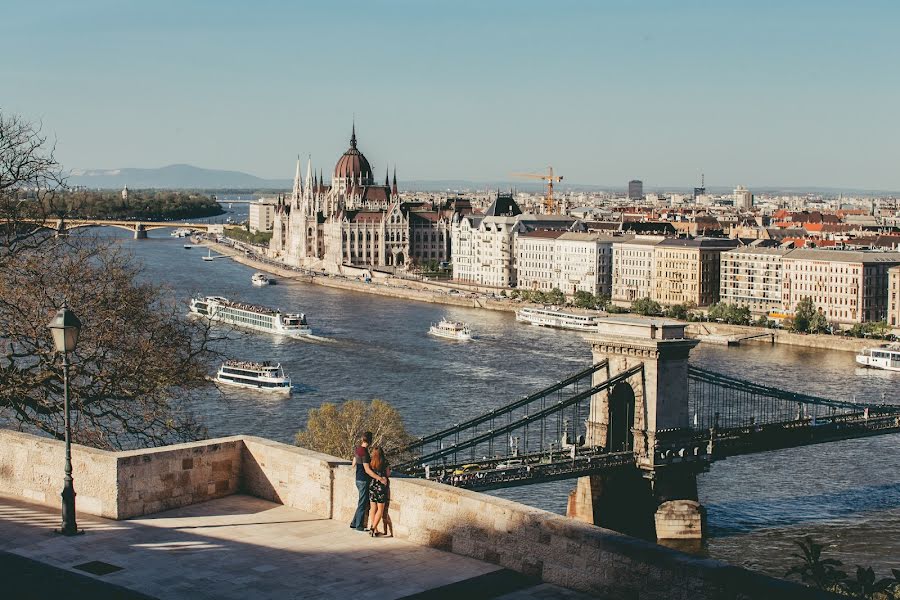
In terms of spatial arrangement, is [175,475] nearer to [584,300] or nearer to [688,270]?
[584,300]

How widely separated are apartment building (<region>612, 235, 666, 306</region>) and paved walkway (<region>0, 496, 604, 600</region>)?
4568 centimetres

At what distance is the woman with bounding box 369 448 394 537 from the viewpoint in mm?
4568

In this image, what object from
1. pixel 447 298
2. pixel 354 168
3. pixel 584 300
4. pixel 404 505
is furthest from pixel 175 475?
pixel 354 168

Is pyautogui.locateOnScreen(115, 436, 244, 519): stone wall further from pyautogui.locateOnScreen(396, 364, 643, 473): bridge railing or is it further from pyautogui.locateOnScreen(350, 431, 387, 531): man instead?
pyautogui.locateOnScreen(396, 364, 643, 473): bridge railing

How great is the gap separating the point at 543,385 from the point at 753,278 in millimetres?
22149

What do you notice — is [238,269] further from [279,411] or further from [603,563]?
[603,563]

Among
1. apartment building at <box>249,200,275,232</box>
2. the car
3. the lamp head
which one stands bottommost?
the car

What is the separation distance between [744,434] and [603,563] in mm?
14632

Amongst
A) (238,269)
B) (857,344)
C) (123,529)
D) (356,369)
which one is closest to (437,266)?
(238,269)

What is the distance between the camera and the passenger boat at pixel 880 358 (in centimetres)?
3244

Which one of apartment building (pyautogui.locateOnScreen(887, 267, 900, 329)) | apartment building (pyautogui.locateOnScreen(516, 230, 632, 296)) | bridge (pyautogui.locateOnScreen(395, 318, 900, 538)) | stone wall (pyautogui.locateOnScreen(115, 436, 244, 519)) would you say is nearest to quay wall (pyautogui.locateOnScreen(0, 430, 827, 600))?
stone wall (pyautogui.locateOnScreen(115, 436, 244, 519))

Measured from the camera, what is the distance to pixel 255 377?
25859 mm

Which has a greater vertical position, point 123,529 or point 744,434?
point 123,529

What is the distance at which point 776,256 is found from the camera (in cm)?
4634
